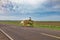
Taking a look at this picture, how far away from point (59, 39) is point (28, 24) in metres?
33.4

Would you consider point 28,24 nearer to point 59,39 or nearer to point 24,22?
point 24,22

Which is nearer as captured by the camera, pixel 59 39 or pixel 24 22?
pixel 59 39

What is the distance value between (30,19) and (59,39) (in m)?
34.3

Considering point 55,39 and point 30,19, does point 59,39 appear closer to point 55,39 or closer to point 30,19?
point 55,39

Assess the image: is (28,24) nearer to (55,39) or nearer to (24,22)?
(24,22)

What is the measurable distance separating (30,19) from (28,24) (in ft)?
5.01

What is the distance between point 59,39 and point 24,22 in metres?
35.2

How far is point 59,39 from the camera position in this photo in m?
15.2

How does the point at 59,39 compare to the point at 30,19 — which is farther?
the point at 30,19

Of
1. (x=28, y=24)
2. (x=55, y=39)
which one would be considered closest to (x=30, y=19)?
(x=28, y=24)

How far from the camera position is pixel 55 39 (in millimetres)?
15344

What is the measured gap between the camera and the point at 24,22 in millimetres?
50188

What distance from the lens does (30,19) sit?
162ft

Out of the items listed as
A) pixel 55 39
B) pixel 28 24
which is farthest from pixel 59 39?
pixel 28 24
